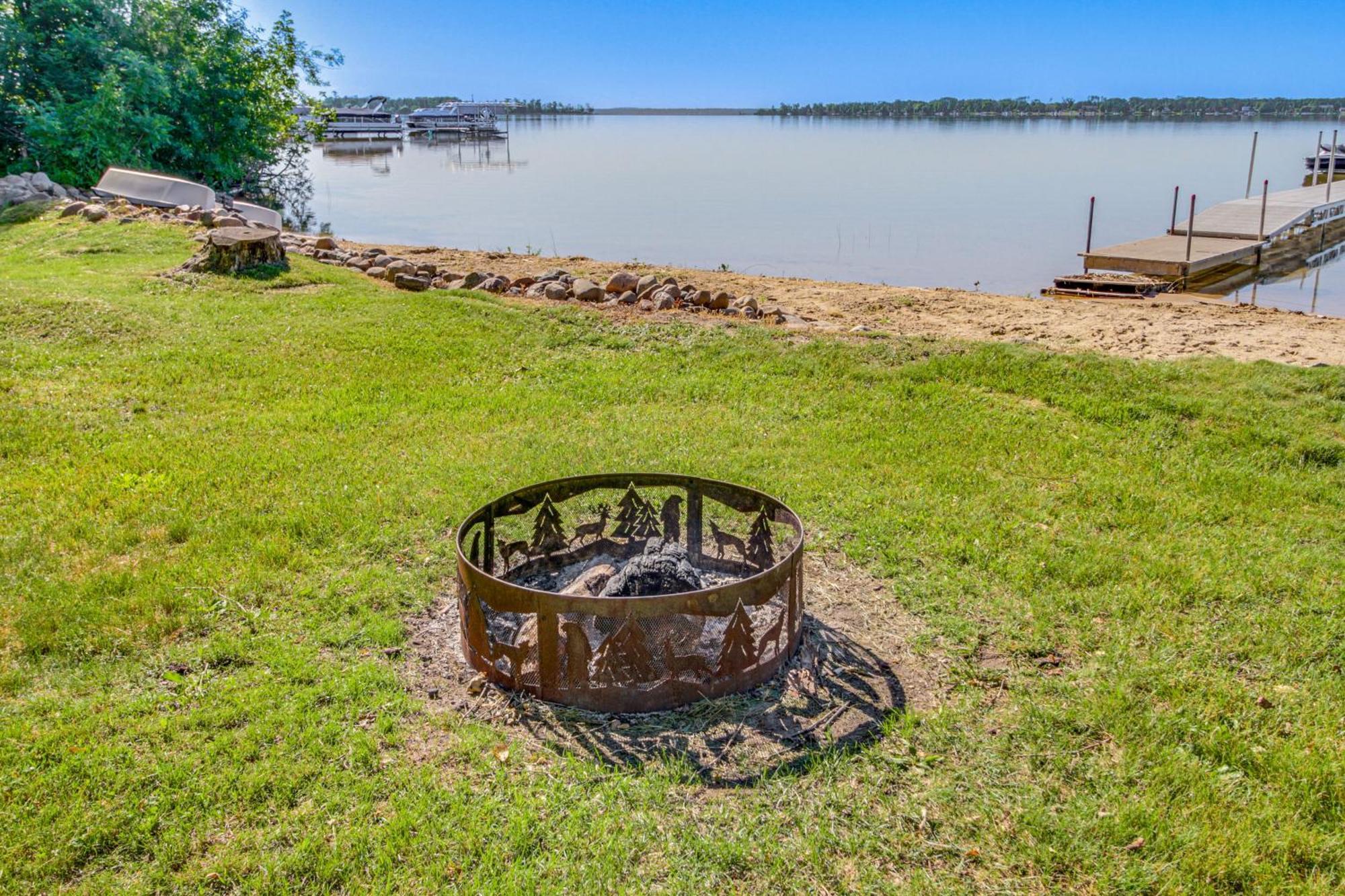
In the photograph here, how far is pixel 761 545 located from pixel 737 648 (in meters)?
1.09

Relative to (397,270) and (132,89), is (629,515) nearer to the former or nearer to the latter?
(397,270)

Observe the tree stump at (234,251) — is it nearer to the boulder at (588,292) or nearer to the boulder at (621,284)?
the boulder at (588,292)

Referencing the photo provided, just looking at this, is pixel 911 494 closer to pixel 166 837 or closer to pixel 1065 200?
pixel 166 837

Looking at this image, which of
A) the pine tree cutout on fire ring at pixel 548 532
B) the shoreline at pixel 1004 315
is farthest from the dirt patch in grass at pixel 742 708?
the shoreline at pixel 1004 315

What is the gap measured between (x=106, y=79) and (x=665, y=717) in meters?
20.7

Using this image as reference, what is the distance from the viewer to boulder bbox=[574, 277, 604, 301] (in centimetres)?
1230

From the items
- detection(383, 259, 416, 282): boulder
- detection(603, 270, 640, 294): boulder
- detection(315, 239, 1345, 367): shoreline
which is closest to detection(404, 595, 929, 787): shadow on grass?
detection(315, 239, 1345, 367): shoreline

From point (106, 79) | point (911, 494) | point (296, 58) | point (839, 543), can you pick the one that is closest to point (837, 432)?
point (911, 494)

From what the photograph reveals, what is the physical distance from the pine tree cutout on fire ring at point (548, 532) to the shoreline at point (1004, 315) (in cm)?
627

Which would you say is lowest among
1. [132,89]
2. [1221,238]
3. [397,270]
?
[397,270]

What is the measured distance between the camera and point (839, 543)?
5.41m

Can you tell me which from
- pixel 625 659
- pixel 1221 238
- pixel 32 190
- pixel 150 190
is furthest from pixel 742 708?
pixel 1221 238

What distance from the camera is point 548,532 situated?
512 cm

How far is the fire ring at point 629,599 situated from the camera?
12.3 feet
